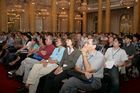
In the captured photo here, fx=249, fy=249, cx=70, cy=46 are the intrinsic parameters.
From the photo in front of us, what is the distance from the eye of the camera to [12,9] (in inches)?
824

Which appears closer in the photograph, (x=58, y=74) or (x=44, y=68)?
(x=58, y=74)

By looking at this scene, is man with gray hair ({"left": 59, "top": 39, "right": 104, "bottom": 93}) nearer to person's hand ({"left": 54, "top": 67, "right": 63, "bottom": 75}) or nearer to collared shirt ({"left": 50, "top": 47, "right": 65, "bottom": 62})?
person's hand ({"left": 54, "top": 67, "right": 63, "bottom": 75})

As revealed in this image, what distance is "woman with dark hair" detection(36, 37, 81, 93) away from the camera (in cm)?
545

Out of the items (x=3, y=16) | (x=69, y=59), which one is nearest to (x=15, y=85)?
(x=69, y=59)

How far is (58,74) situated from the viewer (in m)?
5.50

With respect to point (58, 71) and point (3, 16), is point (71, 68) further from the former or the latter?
point (3, 16)

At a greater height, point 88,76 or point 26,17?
point 26,17

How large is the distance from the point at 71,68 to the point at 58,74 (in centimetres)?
32

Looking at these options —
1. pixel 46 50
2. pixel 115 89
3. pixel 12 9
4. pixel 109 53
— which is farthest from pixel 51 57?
pixel 12 9

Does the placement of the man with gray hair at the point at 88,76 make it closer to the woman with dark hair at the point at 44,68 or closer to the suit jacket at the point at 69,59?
the suit jacket at the point at 69,59

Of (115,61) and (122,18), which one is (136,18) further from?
(115,61)

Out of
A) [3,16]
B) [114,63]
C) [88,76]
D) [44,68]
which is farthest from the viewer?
[3,16]

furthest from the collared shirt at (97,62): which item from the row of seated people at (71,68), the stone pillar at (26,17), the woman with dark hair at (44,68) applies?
the stone pillar at (26,17)

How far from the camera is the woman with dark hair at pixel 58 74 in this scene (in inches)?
215
